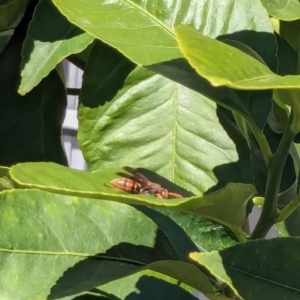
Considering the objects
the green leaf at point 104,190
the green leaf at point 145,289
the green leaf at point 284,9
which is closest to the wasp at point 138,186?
the green leaf at point 104,190

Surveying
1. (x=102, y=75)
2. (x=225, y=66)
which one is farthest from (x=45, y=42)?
(x=225, y=66)

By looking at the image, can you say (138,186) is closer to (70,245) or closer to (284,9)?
(70,245)

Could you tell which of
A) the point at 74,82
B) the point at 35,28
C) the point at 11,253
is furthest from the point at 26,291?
the point at 74,82

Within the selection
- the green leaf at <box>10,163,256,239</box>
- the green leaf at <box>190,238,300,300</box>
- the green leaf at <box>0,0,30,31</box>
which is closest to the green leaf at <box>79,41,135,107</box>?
the green leaf at <box>0,0,30,31</box>

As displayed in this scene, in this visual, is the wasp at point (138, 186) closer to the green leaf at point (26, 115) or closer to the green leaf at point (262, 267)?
the green leaf at point (262, 267)

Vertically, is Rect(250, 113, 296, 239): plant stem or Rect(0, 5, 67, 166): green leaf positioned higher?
Rect(250, 113, 296, 239): plant stem

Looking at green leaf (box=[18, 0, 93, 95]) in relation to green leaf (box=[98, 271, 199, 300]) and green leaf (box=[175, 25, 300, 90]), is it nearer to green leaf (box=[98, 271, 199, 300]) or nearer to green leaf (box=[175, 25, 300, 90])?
green leaf (box=[98, 271, 199, 300])
